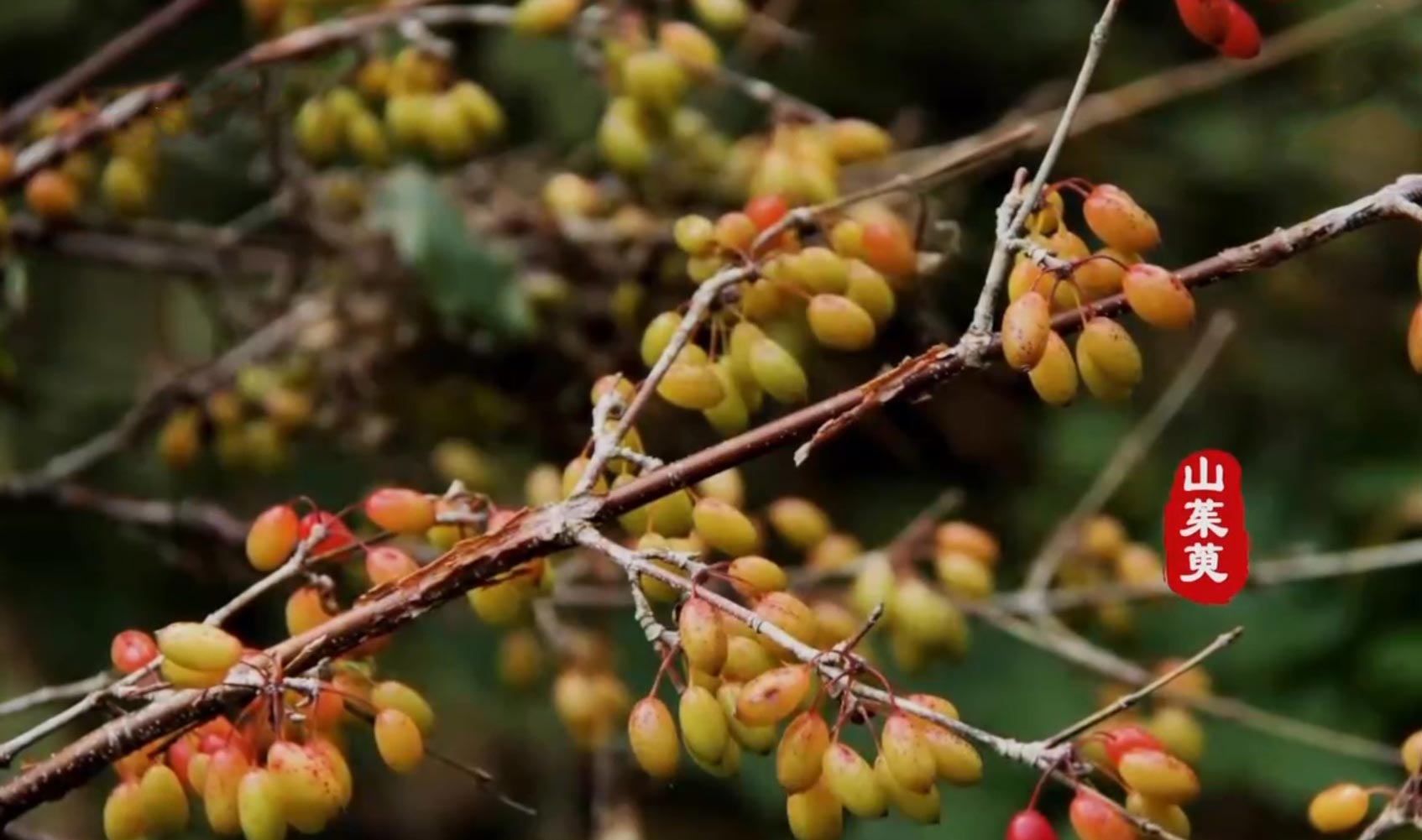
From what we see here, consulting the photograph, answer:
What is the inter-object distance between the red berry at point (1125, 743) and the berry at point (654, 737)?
0.40 feet

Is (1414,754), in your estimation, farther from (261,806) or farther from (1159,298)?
(261,806)

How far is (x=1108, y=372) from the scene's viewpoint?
1.35 feet

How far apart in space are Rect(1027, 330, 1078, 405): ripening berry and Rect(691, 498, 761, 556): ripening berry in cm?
9

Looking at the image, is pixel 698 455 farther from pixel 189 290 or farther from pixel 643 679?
pixel 189 290

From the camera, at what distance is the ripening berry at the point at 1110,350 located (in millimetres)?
407

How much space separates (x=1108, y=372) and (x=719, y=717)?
0.13 m

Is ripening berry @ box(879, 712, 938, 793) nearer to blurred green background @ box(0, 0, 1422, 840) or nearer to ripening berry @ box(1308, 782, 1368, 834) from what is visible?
ripening berry @ box(1308, 782, 1368, 834)

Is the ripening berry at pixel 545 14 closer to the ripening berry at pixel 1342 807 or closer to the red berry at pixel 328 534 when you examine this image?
the red berry at pixel 328 534

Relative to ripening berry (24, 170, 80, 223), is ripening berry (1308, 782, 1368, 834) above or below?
below

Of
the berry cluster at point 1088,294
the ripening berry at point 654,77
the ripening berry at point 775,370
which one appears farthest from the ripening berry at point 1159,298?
the ripening berry at point 654,77

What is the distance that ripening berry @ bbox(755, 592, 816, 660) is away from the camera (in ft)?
1.32

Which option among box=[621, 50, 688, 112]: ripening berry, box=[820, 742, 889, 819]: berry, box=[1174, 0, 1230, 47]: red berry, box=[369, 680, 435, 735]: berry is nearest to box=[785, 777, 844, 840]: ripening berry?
box=[820, 742, 889, 819]: berry

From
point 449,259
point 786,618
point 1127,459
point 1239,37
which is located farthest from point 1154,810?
point 449,259

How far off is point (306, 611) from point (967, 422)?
586 millimetres
